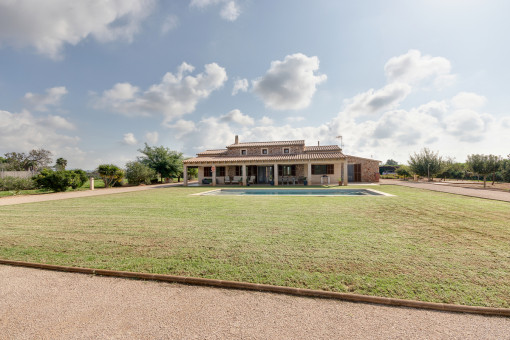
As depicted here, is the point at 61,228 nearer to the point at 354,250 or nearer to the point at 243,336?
the point at 243,336

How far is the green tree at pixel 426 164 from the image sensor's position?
26828 millimetres

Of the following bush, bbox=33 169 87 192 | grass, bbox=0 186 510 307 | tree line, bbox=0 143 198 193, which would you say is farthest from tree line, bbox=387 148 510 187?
bush, bbox=33 169 87 192

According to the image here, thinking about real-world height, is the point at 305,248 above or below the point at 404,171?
below

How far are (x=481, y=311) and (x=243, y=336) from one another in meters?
2.58

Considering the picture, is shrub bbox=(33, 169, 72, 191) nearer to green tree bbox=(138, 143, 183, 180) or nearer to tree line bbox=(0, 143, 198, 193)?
tree line bbox=(0, 143, 198, 193)

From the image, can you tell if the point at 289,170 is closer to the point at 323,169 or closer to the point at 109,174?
the point at 323,169

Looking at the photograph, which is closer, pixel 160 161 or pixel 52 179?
pixel 52 179

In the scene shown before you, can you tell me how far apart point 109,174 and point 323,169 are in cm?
2192

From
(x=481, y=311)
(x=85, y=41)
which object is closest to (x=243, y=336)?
(x=481, y=311)

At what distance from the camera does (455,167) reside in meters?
29.7

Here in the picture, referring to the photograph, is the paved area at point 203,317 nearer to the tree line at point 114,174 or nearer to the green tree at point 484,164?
the tree line at point 114,174

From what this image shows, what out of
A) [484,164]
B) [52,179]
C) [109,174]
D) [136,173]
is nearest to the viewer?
[52,179]

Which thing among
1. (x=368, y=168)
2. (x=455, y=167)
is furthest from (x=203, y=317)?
(x=455, y=167)

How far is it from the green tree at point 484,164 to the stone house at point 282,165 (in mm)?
8195
